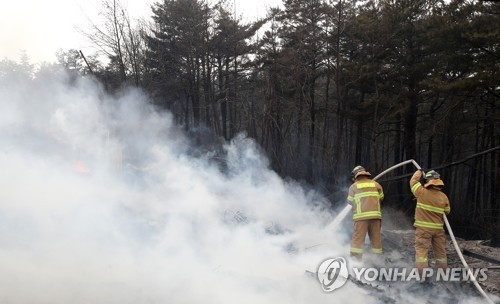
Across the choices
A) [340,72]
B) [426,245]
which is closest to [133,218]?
[426,245]

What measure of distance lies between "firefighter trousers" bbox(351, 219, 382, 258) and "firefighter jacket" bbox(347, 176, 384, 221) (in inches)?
4.8

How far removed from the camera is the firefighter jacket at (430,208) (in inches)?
264

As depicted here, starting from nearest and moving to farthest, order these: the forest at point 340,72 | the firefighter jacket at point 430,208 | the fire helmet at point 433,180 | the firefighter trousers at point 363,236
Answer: the firefighter jacket at point 430,208 → the fire helmet at point 433,180 → the firefighter trousers at point 363,236 → the forest at point 340,72

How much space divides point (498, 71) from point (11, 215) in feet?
47.8

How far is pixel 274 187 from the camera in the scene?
1120cm

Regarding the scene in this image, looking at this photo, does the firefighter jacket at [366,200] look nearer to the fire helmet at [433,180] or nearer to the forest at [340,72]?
the fire helmet at [433,180]

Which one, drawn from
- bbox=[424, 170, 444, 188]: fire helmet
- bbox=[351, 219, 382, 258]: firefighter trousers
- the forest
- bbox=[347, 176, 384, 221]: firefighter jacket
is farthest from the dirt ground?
the forest

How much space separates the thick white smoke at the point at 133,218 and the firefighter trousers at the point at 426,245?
1409 mm

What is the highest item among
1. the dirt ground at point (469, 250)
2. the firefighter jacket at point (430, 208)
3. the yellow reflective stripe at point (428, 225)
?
the firefighter jacket at point (430, 208)

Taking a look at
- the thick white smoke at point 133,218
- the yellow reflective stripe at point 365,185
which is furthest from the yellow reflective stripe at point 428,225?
the thick white smoke at point 133,218

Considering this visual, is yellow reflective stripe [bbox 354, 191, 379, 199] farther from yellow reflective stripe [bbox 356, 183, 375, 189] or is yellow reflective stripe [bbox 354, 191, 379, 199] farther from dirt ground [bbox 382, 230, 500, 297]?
dirt ground [bbox 382, 230, 500, 297]

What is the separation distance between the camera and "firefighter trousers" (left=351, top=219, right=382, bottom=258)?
6984mm

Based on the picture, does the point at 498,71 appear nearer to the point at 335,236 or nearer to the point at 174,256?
the point at 335,236

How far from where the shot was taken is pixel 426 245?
664cm
